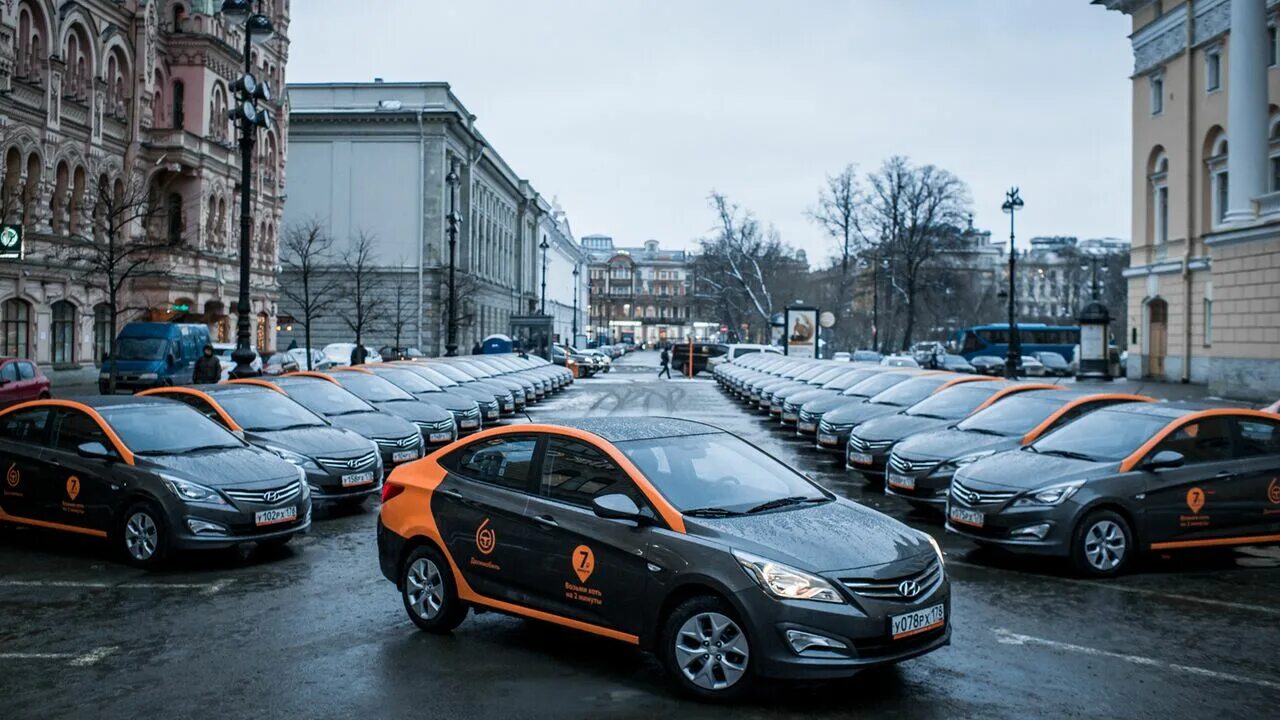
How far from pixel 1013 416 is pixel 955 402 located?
2572 millimetres

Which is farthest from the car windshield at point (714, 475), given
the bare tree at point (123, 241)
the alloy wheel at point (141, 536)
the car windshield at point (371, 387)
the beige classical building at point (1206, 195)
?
the bare tree at point (123, 241)

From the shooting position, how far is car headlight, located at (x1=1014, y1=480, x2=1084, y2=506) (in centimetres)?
938

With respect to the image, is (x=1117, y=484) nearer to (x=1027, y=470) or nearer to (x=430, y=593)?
(x=1027, y=470)

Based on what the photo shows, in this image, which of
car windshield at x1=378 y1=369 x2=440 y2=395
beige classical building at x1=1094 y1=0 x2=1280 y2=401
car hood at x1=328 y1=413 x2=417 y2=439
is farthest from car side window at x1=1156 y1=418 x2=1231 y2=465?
beige classical building at x1=1094 y1=0 x2=1280 y2=401

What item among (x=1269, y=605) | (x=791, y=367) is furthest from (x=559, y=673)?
(x=791, y=367)

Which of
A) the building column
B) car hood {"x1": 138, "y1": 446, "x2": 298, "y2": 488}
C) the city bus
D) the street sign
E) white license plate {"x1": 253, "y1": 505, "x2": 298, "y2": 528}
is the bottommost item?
white license plate {"x1": 253, "y1": 505, "x2": 298, "y2": 528}

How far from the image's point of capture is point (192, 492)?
9500 mm

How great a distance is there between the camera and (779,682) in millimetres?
6148

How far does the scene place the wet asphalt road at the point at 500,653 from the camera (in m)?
5.94

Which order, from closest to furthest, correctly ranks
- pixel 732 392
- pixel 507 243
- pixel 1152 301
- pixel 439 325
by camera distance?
pixel 732 392 < pixel 1152 301 < pixel 439 325 < pixel 507 243

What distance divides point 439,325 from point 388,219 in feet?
26.3

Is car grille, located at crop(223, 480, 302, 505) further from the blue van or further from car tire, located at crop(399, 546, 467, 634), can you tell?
the blue van

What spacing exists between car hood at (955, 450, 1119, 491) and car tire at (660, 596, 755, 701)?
4776 mm

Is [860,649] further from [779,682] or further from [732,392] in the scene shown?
[732,392]
